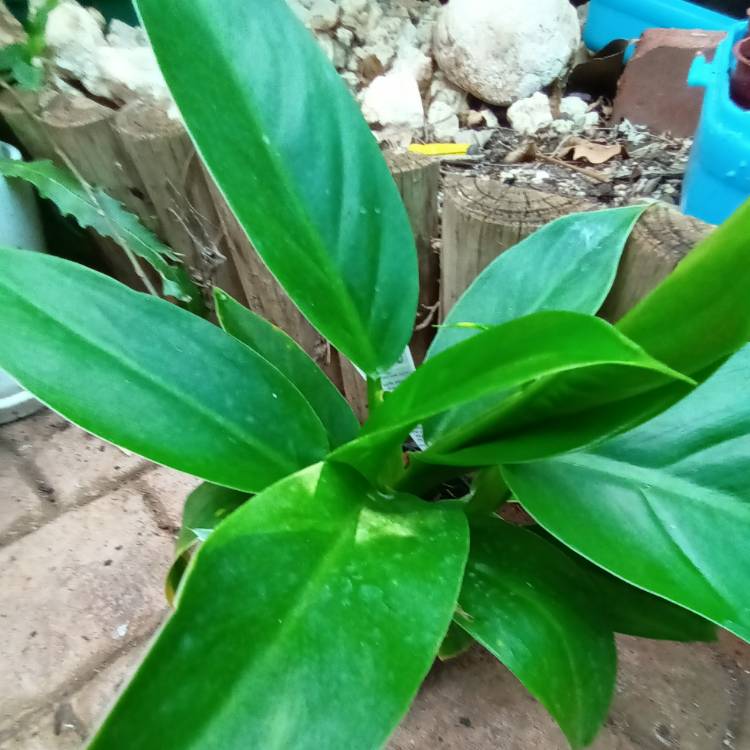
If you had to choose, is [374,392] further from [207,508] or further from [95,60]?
[95,60]

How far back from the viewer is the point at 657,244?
584 millimetres

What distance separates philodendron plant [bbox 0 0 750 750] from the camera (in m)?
0.34

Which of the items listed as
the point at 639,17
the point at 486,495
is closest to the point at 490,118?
the point at 639,17

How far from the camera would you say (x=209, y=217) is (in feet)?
3.17

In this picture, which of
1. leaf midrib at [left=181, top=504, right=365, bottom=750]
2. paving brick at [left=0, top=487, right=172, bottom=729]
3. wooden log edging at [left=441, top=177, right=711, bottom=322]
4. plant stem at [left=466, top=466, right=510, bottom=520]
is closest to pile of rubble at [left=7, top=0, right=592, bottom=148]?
wooden log edging at [left=441, top=177, right=711, bottom=322]

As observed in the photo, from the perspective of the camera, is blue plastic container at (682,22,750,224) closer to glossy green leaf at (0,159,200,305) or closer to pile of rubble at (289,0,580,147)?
pile of rubble at (289,0,580,147)

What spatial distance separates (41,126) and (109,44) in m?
0.45

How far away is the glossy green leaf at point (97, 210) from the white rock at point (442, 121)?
657mm

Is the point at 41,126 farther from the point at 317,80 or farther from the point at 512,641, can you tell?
the point at 512,641

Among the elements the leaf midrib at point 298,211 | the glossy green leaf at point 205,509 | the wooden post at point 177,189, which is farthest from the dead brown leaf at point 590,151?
the glossy green leaf at point 205,509

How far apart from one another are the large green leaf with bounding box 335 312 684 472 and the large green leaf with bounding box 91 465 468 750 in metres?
0.06

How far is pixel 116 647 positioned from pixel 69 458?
1.16 ft

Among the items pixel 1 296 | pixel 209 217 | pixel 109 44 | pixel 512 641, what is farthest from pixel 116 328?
pixel 109 44

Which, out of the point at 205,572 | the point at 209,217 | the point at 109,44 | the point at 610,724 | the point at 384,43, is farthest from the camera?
the point at 384,43
